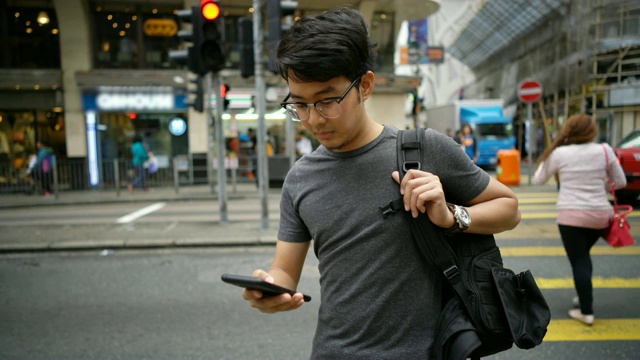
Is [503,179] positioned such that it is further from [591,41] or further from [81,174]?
[81,174]

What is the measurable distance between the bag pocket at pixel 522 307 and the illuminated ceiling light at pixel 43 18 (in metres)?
21.4

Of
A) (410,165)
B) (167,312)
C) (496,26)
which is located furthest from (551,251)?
(496,26)

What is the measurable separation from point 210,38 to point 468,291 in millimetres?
8039

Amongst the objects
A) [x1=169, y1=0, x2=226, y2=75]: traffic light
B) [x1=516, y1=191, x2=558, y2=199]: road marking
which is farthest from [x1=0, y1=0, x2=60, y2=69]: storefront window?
[x1=516, y1=191, x2=558, y2=199]: road marking

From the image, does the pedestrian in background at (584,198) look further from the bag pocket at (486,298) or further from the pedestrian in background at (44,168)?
the pedestrian in background at (44,168)

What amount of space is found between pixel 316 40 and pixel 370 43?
223 millimetres

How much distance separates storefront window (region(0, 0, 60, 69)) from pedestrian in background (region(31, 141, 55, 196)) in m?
4.85

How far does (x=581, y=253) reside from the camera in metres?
4.17

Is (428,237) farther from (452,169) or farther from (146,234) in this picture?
(146,234)

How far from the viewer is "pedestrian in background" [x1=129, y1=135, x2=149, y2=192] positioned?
52.7 ft

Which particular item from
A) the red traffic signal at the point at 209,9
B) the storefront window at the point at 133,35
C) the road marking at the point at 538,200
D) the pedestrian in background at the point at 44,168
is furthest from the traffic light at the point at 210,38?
the storefront window at the point at 133,35

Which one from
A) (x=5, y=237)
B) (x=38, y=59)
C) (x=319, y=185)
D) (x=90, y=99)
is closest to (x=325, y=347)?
(x=319, y=185)

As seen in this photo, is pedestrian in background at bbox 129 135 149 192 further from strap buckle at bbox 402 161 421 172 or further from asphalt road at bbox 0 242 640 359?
strap buckle at bbox 402 161 421 172

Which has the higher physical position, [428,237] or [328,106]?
[328,106]
